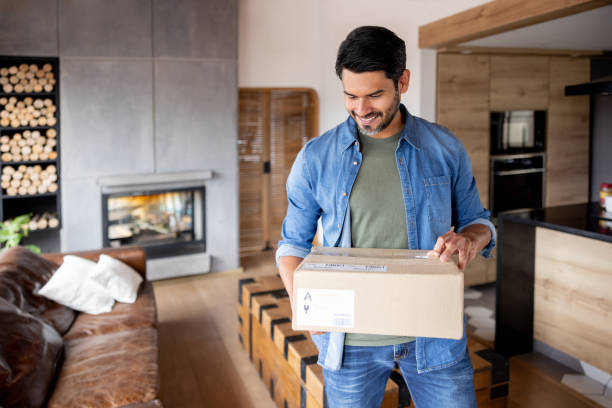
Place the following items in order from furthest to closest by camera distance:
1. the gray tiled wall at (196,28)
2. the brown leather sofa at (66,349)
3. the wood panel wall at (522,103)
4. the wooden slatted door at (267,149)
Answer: the wooden slatted door at (267,149)
the gray tiled wall at (196,28)
the wood panel wall at (522,103)
the brown leather sofa at (66,349)

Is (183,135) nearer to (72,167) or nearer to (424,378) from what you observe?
(72,167)

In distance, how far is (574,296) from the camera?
3055 millimetres

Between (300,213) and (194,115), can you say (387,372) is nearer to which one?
(300,213)

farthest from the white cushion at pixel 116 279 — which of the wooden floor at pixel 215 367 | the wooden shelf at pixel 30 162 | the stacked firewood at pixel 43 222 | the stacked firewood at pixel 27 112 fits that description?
the stacked firewood at pixel 27 112

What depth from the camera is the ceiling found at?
11.5 feet

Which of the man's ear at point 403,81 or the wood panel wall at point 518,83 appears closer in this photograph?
the man's ear at point 403,81

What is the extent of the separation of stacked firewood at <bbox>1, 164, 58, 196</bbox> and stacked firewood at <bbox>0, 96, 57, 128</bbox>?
0.36 metres

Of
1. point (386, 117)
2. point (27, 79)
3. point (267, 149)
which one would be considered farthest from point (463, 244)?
point (267, 149)

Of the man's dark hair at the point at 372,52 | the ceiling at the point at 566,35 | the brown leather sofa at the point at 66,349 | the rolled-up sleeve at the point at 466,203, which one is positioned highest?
the ceiling at the point at 566,35

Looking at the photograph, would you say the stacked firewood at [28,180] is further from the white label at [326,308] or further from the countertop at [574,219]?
the white label at [326,308]

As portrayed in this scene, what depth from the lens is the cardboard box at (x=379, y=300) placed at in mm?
1119

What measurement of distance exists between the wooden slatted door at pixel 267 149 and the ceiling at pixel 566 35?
2359 mm

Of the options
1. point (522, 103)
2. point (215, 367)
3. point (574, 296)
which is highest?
point (522, 103)

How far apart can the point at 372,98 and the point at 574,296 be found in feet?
7.93
